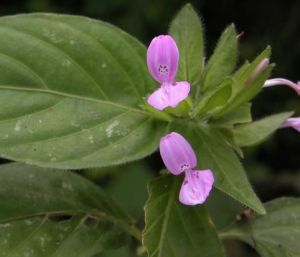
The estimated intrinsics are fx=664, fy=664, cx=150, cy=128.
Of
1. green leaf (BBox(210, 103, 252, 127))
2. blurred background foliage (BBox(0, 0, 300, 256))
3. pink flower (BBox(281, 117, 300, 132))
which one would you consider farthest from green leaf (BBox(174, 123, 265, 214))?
blurred background foliage (BBox(0, 0, 300, 256))

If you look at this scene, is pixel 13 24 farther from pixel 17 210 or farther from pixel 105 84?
pixel 17 210

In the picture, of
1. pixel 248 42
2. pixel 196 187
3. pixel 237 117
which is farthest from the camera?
pixel 248 42

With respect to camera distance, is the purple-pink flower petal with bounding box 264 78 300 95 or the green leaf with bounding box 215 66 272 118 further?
the purple-pink flower petal with bounding box 264 78 300 95

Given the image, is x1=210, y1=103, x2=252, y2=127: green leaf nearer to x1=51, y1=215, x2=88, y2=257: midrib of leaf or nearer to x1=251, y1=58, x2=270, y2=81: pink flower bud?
x1=251, y1=58, x2=270, y2=81: pink flower bud

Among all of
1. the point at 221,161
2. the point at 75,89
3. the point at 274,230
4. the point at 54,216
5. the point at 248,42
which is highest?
the point at 248,42

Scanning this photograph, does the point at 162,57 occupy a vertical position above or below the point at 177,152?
above

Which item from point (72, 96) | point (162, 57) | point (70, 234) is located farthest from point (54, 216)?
point (162, 57)

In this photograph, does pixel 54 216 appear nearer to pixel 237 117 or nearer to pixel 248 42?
pixel 237 117
